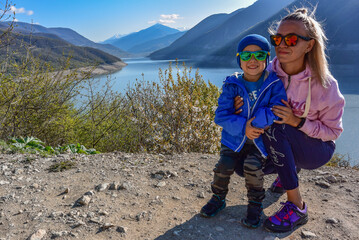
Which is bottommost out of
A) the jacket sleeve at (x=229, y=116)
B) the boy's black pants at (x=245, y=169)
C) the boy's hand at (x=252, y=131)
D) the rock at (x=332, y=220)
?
the rock at (x=332, y=220)

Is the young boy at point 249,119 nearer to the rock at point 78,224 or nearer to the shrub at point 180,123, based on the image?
the rock at point 78,224

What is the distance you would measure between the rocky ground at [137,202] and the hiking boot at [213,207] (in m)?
0.05

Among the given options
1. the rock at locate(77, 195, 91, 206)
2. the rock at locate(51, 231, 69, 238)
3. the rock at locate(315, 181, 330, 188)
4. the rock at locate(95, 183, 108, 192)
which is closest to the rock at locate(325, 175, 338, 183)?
the rock at locate(315, 181, 330, 188)

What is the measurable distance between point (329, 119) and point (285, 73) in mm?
485

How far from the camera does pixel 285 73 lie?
6.73 feet

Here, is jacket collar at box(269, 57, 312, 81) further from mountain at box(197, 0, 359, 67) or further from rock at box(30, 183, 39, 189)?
mountain at box(197, 0, 359, 67)

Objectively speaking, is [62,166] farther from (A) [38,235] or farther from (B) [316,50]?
(B) [316,50]

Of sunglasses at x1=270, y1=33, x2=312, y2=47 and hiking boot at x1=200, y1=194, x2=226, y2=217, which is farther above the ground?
sunglasses at x1=270, y1=33, x2=312, y2=47

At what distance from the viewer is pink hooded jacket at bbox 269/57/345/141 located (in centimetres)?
188

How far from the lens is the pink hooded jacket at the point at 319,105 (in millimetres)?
1885

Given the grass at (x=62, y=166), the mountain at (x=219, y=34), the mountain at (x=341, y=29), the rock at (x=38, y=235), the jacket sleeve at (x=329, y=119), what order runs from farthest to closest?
the mountain at (x=219, y=34)
the mountain at (x=341, y=29)
the grass at (x=62, y=166)
the jacket sleeve at (x=329, y=119)
the rock at (x=38, y=235)

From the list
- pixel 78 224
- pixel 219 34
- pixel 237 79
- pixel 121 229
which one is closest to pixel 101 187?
pixel 78 224

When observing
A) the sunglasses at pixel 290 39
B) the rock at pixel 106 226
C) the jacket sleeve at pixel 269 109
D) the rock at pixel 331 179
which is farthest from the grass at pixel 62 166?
the rock at pixel 331 179

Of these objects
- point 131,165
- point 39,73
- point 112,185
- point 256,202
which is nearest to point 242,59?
point 256,202
